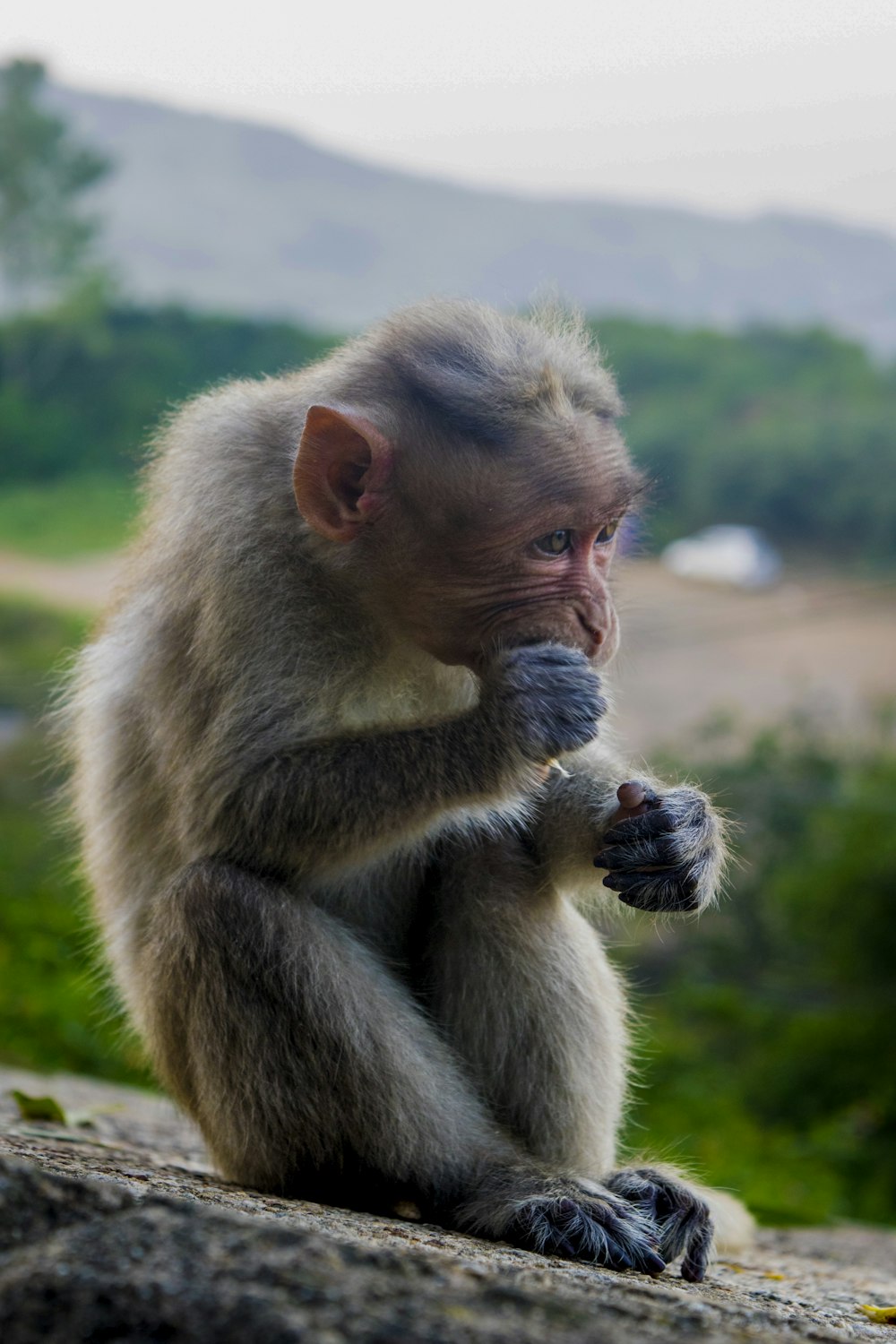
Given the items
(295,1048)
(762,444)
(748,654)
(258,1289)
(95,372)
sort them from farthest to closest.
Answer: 1. (762,444)
2. (748,654)
3. (95,372)
4. (295,1048)
5. (258,1289)

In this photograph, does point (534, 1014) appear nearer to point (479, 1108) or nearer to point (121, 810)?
point (479, 1108)

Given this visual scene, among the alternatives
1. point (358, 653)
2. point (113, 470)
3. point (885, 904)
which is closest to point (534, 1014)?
point (358, 653)

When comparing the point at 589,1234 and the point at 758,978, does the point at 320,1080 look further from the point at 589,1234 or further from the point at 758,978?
the point at 758,978

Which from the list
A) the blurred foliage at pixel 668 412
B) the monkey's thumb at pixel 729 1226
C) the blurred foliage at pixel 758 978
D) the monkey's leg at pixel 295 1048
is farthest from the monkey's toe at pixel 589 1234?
the blurred foliage at pixel 668 412

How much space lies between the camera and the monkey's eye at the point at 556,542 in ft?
12.9

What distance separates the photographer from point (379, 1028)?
11.9 ft

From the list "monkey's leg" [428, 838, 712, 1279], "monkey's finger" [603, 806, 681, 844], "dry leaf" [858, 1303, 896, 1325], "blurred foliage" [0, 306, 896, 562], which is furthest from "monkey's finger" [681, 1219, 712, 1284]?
"blurred foliage" [0, 306, 896, 562]

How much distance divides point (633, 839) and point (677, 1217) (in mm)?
912

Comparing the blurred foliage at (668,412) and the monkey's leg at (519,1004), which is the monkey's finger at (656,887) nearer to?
the monkey's leg at (519,1004)

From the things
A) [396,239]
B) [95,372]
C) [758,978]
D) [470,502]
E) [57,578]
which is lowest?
[470,502]

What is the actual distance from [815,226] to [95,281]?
9.21m

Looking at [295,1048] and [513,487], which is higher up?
[513,487]

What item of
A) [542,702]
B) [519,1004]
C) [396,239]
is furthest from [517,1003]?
[396,239]

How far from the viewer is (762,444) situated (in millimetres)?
16422
